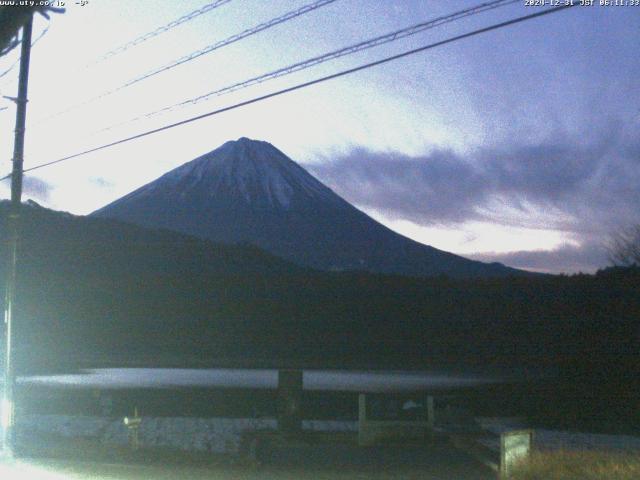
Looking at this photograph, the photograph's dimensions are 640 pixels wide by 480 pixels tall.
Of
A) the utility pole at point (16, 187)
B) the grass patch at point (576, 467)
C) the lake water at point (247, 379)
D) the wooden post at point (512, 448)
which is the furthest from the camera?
the lake water at point (247, 379)

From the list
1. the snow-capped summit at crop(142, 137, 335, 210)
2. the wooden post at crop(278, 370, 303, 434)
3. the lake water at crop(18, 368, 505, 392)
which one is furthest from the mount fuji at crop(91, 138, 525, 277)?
the wooden post at crop(278, 370, 303, 434)

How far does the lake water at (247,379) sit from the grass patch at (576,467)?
75.6 feet

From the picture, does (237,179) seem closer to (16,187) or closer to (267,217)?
(267,217)

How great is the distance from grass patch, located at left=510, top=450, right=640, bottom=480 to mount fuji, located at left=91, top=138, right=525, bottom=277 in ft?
475

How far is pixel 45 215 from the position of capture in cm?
11600

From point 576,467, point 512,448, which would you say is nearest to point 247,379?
point 512,448

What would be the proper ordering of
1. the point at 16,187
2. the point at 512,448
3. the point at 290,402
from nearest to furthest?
the point at 512,448 → the point at 16,187 → the point at 290,402

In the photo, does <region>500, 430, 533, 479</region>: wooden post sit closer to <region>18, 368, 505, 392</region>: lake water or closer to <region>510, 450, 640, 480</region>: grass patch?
<region>510, 450, 640, 480</region>: grass patch

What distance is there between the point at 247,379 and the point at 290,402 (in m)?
26.0

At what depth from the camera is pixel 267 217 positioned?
180 meters

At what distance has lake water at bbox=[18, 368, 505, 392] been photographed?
39844 mm

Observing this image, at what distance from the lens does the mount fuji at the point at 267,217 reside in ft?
554

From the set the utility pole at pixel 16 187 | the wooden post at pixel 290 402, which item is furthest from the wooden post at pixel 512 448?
the utility pole at pixel 16 187

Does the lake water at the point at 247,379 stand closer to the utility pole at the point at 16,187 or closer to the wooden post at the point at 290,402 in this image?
the wooden post at the point at 290,402
